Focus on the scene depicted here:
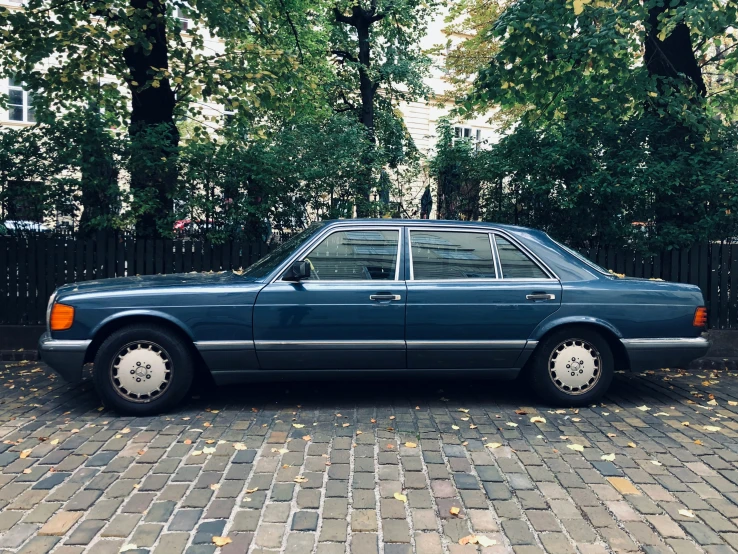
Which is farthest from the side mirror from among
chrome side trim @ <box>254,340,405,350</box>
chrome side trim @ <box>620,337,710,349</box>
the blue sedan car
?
chrome side trim @ <box>620,337,710,349</box>

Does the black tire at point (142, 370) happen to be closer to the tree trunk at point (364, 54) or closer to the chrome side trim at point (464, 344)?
the chrome side trim at point (464, 344)

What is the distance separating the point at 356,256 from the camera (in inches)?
225

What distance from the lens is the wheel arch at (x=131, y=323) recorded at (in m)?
5.41

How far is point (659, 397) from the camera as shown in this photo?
6.41 meters

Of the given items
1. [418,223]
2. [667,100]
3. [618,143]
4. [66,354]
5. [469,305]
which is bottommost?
[66,354]

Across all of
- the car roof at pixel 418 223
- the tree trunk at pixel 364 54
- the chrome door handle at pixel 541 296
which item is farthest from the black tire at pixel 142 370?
the tree trunk at pixel 364 54

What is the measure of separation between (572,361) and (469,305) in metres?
1.07

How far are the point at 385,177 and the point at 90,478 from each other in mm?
6192

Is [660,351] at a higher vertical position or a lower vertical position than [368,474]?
higher

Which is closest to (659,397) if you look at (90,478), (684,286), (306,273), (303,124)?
(684,286)

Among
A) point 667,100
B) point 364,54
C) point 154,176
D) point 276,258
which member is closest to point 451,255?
point 276,258

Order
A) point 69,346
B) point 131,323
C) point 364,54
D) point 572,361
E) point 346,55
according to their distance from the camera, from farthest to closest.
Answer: point 346,55
point 364,54
point 572,361
point 131,323
point 69,346

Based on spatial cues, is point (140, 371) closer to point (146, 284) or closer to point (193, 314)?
point (193, 314)

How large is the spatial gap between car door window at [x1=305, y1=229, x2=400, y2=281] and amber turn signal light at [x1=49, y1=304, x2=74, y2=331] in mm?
2018
